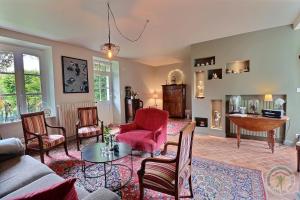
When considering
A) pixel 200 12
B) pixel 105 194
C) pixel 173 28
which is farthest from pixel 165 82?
pixel 105 194

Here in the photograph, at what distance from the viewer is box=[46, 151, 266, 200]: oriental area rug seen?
6.52 feet

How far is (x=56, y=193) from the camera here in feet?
2.59

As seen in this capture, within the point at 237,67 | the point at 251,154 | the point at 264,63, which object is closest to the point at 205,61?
the point at 237,67

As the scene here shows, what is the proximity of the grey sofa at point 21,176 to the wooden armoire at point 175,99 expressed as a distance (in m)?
5.80

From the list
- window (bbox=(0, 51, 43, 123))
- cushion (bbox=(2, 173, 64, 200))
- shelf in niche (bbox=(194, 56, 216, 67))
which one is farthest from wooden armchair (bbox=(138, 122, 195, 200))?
shelf in niche (bbox=(194, 56, 216, 67))

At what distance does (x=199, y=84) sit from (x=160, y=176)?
3.73 m

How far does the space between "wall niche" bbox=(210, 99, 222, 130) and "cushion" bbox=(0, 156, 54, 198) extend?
400 cm

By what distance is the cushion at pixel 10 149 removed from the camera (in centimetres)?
192

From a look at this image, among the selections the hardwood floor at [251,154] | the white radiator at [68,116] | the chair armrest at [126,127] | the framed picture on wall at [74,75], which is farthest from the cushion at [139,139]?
the framed picture on wall at [74,75]

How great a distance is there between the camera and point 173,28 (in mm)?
3432

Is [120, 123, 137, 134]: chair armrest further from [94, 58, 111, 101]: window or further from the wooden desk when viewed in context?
[94, 58, 111, 101]: window

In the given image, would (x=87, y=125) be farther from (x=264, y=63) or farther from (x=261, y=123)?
(x=264, y=63)

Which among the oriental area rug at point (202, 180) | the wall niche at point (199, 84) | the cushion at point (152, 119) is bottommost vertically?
the oriental area rug at point (202, 180)

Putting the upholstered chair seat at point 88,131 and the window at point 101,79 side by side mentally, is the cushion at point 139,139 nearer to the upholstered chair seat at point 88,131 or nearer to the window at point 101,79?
the upholstered chair seat at point 88,131
